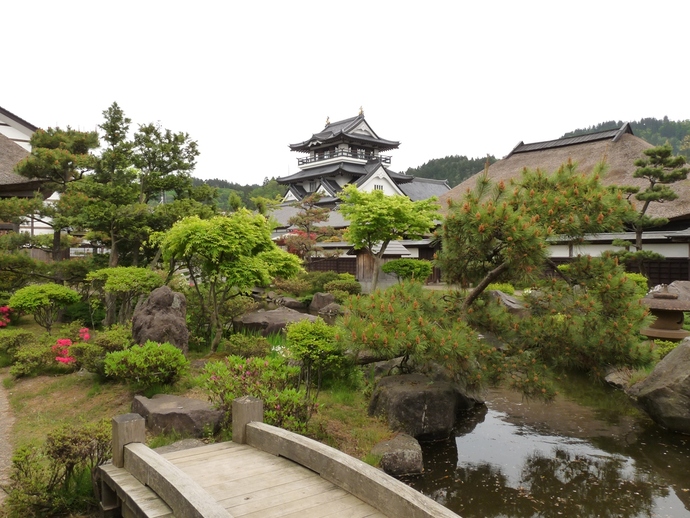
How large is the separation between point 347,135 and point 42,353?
39.1 m

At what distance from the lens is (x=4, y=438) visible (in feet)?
22.3

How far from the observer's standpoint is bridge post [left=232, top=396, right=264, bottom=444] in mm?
5750

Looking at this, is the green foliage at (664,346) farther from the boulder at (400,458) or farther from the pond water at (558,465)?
the boulder at (400,458)

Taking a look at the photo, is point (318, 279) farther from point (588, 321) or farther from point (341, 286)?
point (588, 321)

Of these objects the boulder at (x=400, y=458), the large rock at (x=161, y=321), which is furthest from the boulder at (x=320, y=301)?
the boulder at (x=400, y=458)

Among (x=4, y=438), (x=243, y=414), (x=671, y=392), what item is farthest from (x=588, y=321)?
(x=4, y=438)

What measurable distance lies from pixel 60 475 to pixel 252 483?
204cm

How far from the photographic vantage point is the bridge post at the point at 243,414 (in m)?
5.75

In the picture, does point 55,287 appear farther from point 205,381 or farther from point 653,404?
point 653,404

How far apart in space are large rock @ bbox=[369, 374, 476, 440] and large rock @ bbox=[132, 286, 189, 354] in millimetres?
3826

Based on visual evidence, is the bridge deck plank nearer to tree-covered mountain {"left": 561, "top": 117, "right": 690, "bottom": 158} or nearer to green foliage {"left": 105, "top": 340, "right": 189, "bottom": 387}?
green foliage {"left": 105, "top": 340, "right": 189, "bottom": 387}

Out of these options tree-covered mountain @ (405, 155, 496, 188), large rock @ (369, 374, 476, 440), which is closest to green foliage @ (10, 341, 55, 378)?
large rock @ (369, 374, 476, 440)

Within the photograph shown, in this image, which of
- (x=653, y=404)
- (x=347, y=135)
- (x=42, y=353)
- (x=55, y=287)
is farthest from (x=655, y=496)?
(x=347, y=135)

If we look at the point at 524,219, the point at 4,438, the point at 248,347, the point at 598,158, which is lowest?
the point at 4,438
